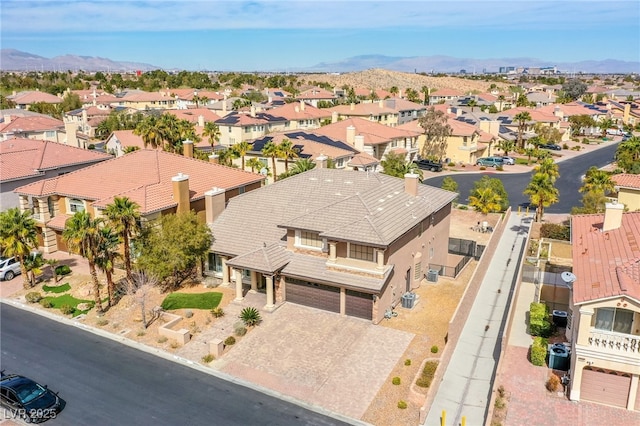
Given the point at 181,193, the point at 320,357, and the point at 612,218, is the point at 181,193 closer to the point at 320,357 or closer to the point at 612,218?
the point at 320,357

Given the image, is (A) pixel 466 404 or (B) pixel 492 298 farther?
(B) pixel 492 298

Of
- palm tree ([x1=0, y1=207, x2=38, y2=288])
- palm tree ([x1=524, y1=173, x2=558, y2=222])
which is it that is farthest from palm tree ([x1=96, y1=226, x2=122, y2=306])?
palm tree ([x1=524, y1=173, x2=558, y2=222])

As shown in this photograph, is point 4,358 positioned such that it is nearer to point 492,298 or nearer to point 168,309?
point 168,309

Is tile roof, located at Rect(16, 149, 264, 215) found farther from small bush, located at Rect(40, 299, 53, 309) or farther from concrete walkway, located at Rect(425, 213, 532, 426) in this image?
concrete walkway, located at Rect(425, 213, 532, 426)

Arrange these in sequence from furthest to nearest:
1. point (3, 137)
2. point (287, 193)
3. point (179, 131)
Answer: point (3, 137) < point (179, 131) < point (287, 193)

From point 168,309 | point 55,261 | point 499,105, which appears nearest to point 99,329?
point 168,309

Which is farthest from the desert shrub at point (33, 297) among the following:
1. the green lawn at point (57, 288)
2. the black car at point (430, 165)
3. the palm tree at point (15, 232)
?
the black car at point (430, 165)
